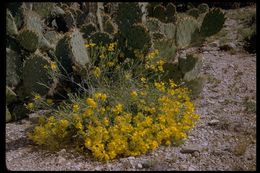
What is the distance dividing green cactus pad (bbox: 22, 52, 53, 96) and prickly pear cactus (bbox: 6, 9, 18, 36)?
65cm

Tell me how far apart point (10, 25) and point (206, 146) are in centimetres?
305

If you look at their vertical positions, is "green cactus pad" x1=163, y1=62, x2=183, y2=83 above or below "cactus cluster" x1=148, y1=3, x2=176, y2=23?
below

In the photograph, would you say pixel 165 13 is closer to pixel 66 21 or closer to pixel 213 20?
pixel 213 20

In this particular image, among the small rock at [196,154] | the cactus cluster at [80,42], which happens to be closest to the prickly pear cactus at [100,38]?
the cactus cluster at [80,42]

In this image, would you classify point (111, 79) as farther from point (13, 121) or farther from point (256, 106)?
point (256, 106)

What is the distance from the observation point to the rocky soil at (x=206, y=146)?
15.8 ft

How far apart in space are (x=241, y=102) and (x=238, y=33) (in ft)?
10.5

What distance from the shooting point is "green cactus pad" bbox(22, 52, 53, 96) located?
602 centimetres

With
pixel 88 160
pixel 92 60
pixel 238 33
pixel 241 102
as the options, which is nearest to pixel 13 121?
pixel 92 60

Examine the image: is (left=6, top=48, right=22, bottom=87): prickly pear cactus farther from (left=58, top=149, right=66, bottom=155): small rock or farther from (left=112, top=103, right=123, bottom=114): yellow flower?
(left=112, top=103, right=123, bottom=114): yellow flower

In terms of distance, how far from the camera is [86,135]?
5141 mm

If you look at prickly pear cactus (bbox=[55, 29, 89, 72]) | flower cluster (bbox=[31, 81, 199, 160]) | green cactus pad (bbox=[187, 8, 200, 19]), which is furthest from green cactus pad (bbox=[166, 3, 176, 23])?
flower cluster (bbox=[31, 81, 199, 160])

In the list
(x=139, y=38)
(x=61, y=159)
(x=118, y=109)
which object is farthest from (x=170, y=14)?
(x=61, y=159)

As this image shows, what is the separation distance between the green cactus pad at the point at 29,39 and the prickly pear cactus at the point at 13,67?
0.19 metres
